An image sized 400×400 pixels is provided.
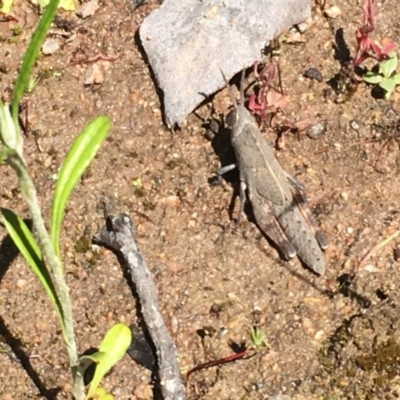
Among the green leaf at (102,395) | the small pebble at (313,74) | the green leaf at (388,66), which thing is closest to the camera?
the green leaf at (102,395)

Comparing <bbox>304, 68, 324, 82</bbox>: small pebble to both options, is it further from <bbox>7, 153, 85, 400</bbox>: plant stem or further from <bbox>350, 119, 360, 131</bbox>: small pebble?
<bbox>7, 153, 85, 400</bbox>: plant stem

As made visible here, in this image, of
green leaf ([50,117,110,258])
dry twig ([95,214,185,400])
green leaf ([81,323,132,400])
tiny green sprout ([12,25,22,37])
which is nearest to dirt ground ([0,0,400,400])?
tiny green sprout ([12,25,22,37])

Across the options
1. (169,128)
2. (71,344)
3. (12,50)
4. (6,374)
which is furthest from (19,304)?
(12,50)

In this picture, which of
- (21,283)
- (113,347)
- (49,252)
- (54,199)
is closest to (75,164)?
(54,199)

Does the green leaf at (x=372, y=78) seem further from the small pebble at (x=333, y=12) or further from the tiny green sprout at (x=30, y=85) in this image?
the tiny green sprout at (x=30, y=85)

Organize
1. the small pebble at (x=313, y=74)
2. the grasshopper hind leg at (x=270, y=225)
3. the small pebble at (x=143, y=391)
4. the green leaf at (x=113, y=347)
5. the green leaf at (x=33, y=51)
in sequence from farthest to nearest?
the small pebble at (x=313, y=74)
the grasshopper hind leg at (x=270, y=225)
the small pebble at (x=143, y=391)
the green leaf at (x=113, y=347)
the green leaf at (x=33, y=51)

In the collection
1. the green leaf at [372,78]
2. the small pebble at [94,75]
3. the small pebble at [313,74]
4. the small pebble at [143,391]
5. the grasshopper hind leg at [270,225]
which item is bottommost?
the small pebble at [143,391]

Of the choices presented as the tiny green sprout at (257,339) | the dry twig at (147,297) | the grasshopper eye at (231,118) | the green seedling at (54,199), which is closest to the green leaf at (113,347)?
the green seedling at (54,199)
